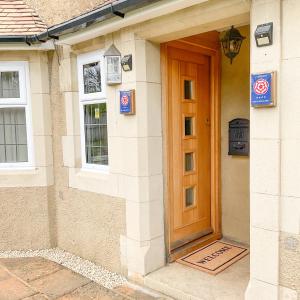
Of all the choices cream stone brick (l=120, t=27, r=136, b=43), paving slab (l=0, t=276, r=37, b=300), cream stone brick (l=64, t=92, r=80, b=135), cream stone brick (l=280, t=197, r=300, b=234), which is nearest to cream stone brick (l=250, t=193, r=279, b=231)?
cream stone brick (l=280, t=197, r=300, b=234)

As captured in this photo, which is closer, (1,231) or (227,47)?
(227,47)

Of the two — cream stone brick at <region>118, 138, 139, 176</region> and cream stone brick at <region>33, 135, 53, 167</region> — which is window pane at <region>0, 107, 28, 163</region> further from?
cream stone brick at <region>118, 138, 139, 176</region>

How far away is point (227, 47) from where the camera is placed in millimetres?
4688

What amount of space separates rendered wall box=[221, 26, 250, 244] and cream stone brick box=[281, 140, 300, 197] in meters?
2.21

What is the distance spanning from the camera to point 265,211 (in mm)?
3293

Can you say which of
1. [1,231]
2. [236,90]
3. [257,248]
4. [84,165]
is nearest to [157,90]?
[236,90]

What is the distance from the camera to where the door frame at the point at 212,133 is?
4695 mm

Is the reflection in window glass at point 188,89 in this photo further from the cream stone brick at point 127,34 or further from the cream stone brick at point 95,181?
the cream stone brick at point 95,181

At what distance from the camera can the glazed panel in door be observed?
4.95 meters

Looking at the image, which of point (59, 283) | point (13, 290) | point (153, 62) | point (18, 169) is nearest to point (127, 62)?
point (153, 62)

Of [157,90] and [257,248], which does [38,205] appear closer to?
[157,90]

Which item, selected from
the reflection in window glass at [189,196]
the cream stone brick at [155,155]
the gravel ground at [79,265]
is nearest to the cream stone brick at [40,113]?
the gravel ground at [79,265]

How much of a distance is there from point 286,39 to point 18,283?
15.0 feet

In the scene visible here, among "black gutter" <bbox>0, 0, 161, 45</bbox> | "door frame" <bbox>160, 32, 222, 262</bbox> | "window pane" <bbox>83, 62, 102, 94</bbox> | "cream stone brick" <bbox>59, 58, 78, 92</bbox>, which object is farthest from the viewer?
"cream stone brick" <bbox>59, 58, 78, 92</bbox>
